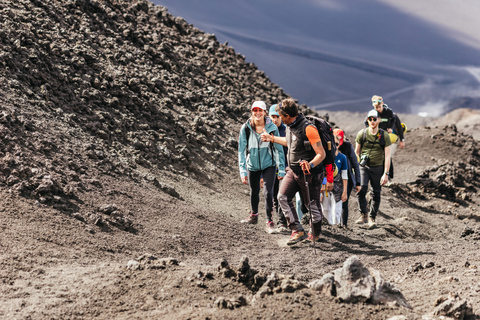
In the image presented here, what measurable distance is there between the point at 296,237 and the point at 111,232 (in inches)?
103

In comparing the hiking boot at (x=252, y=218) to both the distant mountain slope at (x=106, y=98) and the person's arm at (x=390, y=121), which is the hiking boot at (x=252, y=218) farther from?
the person's arm at (x=390, y=121)

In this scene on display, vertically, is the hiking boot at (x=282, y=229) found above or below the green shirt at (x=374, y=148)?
below

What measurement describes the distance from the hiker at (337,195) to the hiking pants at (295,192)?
5.07ft

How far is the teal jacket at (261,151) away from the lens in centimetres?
810

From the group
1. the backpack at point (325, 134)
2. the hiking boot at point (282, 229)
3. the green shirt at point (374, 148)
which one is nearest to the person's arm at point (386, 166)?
the green shirt at point (374, 148)

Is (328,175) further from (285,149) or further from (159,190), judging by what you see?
(159,190)

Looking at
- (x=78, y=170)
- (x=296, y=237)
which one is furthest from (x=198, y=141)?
(x=296, y=237)

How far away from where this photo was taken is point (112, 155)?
10234mm

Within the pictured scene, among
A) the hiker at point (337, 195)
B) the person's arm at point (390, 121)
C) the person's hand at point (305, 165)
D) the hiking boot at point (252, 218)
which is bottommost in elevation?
the hiking boot at point (252, 218)

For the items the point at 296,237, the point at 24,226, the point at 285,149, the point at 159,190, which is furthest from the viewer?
the point at 159,190

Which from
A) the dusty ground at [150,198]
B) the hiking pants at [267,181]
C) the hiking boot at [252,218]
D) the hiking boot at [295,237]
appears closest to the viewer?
the dusty ground at [150,198]

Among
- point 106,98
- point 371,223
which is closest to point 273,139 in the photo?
point 371,223

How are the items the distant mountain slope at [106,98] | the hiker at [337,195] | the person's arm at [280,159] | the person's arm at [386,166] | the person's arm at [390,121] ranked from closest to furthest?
the person's arm at [280,159] → the distant mountain slope at [106,98] → the hiker at [337,195] → the person's arm at [386,166] → the person's arm at [390,121]

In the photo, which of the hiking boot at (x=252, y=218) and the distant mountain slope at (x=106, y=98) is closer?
the distant mountain slope at (x=106, y=98)
